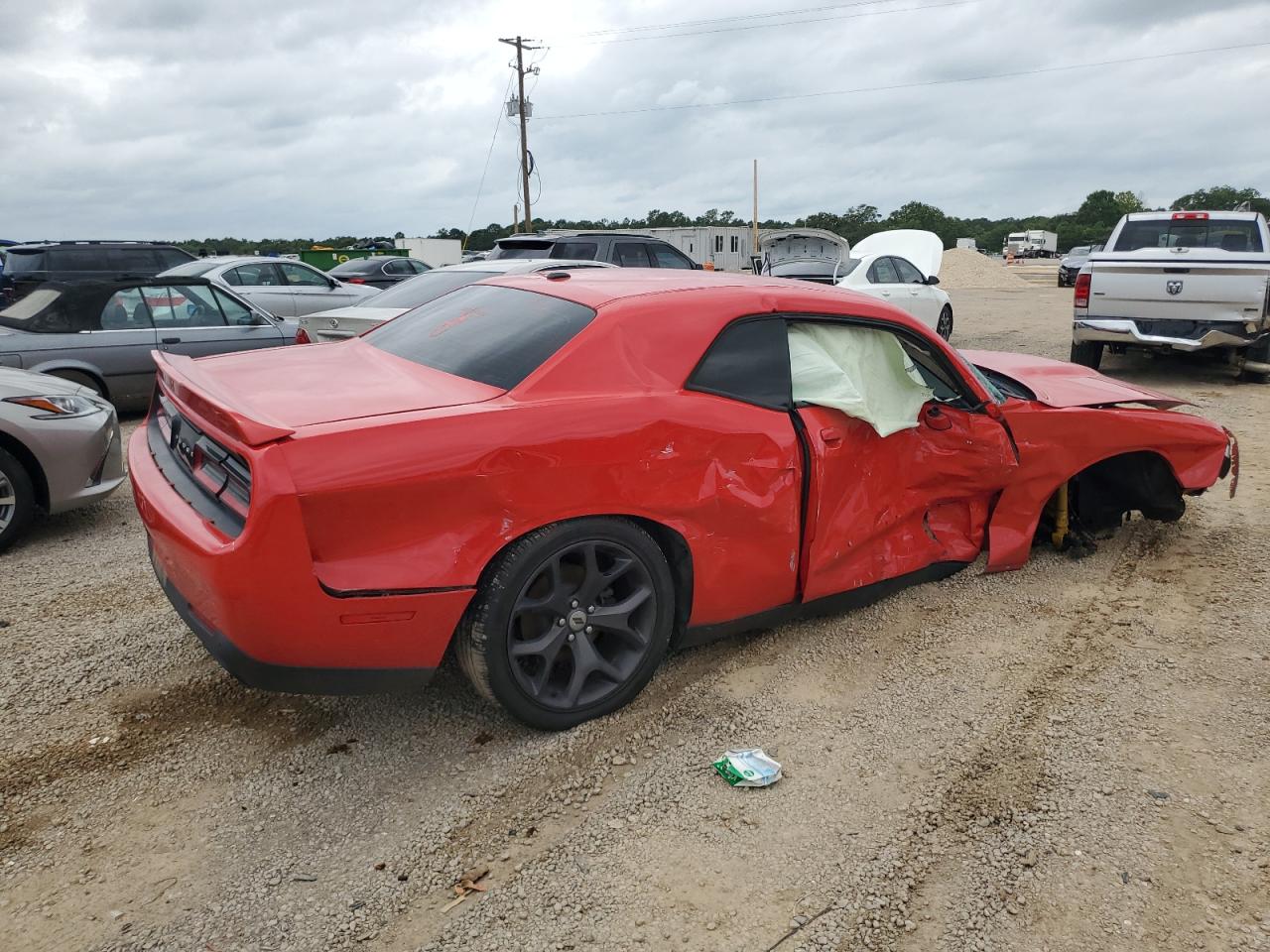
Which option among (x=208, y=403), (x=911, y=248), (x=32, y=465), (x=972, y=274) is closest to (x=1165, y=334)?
(x=911, y=248)

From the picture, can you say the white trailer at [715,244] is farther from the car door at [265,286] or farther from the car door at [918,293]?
the car door at [265,286]

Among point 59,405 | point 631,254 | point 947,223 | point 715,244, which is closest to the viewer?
point 59,405

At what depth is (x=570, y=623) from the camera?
3.00m

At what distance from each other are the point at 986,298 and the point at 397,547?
2704cm

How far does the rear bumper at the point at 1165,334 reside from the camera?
9586 mm

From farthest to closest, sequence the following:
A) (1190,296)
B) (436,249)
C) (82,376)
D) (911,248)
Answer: (436,249) < (911,248) < (1190,296) < (82,376)

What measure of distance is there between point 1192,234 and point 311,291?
450 inches

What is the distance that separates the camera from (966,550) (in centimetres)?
434

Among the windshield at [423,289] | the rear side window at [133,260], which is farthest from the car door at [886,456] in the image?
the rear side window at [133,260]


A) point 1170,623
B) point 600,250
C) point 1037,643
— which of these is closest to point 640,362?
point 1037,643

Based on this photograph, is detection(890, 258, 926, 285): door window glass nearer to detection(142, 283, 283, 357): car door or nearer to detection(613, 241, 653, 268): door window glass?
detection(613, 241, 653, 268): door window glass

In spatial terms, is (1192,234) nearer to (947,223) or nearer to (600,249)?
(600,249)

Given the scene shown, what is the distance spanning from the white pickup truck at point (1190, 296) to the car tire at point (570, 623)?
870 cm

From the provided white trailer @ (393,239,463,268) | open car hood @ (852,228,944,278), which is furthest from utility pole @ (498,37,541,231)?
open car hood @ (852,228,944,278)
